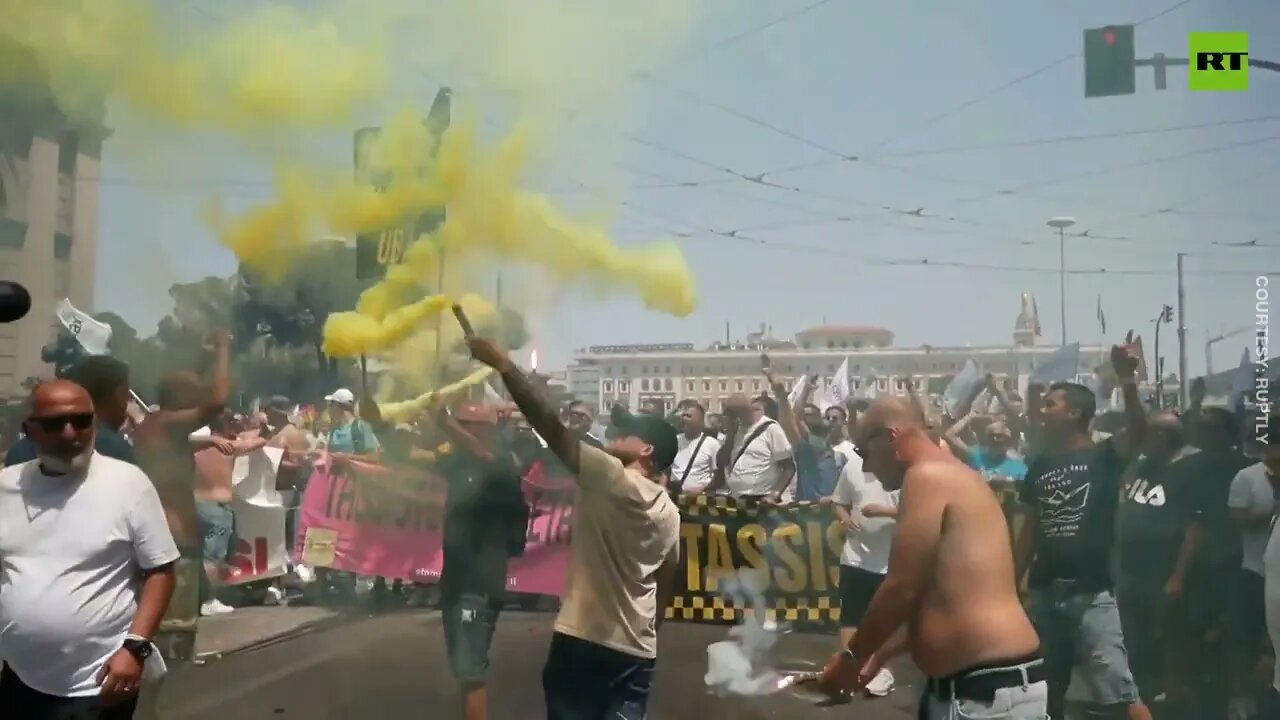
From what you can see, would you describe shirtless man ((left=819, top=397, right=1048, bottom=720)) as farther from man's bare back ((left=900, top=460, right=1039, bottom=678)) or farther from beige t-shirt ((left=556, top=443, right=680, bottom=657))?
beige t-shirt ((left=556, top=443, right=680, bottom=657))

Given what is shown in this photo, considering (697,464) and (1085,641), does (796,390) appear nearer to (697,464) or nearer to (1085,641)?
(697,464)

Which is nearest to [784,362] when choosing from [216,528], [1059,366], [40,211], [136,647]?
[1059,366]

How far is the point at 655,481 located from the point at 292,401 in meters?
1.65

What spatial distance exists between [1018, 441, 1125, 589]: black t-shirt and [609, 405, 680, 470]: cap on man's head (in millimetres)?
1402

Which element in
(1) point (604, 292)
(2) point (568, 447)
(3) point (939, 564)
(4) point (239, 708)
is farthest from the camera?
(4) point (239, 708)

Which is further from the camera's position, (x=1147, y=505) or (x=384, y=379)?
(x=1147, y=505)

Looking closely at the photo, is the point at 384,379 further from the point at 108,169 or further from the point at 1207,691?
the point at 1207,691

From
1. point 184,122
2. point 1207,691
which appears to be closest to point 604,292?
point 184,122

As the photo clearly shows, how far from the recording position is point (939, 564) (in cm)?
291

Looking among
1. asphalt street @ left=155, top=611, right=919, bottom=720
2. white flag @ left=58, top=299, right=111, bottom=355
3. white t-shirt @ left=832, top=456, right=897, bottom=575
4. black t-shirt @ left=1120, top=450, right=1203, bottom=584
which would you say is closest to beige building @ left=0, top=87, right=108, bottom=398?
white flag @ left=58, top=299, right=111, bottom=355

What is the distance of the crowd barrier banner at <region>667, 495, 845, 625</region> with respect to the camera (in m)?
4.20

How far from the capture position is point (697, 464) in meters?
4.36

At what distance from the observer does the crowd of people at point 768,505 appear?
9.75 ft

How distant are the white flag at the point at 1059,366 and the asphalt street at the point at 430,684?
1.24m
